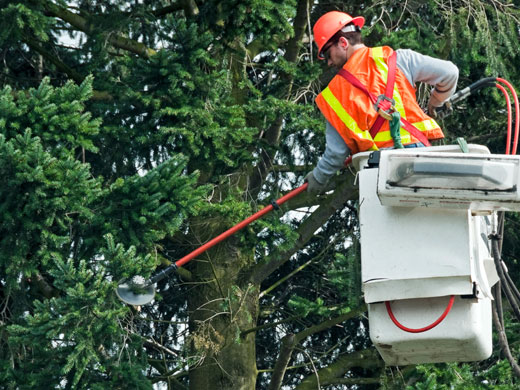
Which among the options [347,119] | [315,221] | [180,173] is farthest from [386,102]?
[315,221]

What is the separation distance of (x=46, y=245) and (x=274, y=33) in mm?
2563

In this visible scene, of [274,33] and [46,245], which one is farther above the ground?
[274,33]

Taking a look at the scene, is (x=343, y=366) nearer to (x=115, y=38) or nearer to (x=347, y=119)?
(x=115, y=38)

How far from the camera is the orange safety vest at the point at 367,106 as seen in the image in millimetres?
7438

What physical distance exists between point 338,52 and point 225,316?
4.03 metres

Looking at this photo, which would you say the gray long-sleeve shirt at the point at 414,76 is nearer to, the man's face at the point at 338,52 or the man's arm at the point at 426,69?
the man's arm at the point at 426,69

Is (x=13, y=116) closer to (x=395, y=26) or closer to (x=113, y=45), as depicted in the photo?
(x=113, y=45)

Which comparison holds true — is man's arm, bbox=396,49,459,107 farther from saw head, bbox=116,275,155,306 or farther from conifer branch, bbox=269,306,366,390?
conifer branch, bbox=269,306,366,390

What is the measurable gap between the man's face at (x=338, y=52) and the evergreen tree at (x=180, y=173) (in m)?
1.24

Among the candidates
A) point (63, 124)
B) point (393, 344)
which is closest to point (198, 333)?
point (63, 124)

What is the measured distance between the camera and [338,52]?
310 inches

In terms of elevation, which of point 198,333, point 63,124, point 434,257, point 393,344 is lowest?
point 198,333

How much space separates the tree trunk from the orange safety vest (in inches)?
148

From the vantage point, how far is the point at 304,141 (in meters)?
11.7
